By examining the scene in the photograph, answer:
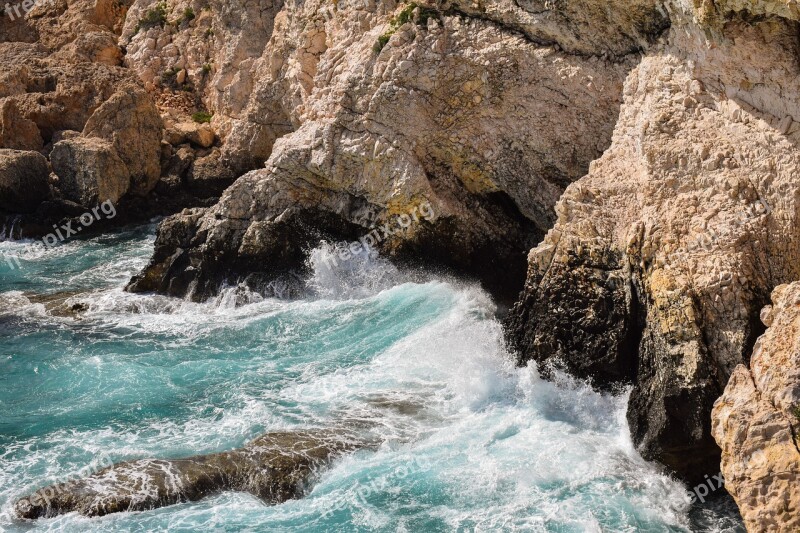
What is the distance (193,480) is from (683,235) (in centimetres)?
812

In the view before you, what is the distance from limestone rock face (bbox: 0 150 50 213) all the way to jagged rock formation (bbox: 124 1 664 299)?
685cm

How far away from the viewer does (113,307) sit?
20.2 metres

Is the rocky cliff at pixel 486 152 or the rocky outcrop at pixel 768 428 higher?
the rocky cliff at pixel 486 152

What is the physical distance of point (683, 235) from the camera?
1304 cm

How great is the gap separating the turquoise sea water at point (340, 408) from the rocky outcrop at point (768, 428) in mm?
1309

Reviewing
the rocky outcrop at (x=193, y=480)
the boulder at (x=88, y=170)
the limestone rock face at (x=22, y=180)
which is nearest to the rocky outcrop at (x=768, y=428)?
the rocky outcrop at (x=193, y=480)

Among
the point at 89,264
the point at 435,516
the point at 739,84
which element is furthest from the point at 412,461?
the point at 89,264

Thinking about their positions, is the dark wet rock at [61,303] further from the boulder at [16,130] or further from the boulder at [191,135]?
the boulder at [191,135]

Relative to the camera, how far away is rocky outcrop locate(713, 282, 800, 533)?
32.4 ft

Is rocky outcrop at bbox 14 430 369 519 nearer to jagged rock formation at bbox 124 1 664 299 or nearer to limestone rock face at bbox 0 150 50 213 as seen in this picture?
jagged rock formation at bbox 124 1 664 299

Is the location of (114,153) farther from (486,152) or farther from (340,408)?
(340,408)

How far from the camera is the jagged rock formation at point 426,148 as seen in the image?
17.6 meters

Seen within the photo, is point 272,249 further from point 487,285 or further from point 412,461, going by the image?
point 412,461

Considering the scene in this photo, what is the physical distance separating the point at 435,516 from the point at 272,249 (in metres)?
9.48
